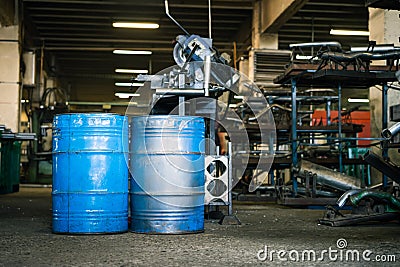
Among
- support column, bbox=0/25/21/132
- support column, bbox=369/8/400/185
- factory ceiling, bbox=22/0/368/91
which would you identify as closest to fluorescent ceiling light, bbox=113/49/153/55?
factory ceiling, bbox=22/0/368/91

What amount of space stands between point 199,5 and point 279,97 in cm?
398

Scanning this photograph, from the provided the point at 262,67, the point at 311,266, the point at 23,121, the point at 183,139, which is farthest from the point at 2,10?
the point at 311,266

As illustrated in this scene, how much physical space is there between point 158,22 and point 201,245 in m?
10.9

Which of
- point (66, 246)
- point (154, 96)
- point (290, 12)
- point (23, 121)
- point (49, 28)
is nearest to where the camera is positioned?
point (66, 246)

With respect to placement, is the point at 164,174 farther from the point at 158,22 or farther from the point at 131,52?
the point at 131,52

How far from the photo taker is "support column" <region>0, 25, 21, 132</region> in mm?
12008

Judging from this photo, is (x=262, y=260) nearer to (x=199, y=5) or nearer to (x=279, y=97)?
(x=279, y=97)

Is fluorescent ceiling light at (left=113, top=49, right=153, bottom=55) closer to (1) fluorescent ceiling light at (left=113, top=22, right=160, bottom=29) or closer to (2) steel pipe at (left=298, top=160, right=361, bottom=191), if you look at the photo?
(1) fluorescent ceiling light at (left=113, top=22, right=160, bottom=29)

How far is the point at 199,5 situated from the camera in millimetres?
12234

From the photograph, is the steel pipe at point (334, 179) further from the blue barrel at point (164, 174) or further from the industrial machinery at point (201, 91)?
the blue barrel at point (164, 174)

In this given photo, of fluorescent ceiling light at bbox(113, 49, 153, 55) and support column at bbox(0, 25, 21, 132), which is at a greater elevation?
fluorescent ceiling light at bbox(113, 49, 153, 55)

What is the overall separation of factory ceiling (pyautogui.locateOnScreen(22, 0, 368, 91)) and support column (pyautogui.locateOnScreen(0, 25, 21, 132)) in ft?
2.94

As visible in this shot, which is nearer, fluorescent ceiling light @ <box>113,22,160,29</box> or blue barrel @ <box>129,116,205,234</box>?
blue barrel @ <box>129,116,205,234</box>

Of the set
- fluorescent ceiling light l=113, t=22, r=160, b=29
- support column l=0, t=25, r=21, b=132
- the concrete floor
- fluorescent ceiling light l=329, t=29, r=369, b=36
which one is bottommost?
the concrete floor
